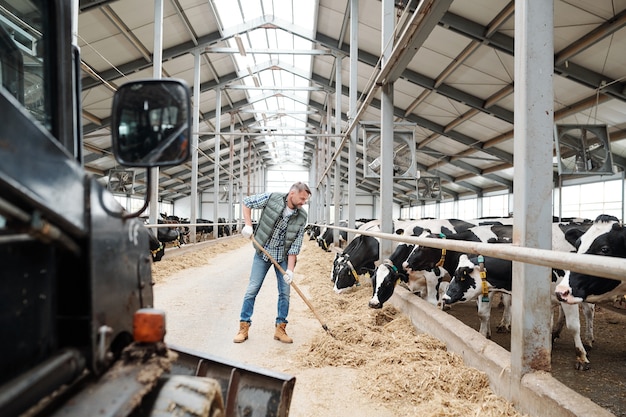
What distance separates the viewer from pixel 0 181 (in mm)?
775

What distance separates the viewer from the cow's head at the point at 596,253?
3912 mm

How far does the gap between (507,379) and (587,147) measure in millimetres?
8586

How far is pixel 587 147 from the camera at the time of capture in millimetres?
9305

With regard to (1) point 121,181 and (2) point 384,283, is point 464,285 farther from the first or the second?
(1) point 121,181

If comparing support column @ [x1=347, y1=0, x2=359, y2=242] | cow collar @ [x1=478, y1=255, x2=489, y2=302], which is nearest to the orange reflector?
cow collar @ [x1=478, y1=255, x2=489, y2=302]

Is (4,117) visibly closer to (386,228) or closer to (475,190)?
(386,228)

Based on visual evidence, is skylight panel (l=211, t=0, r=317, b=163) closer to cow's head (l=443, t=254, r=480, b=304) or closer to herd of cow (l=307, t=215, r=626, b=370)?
herd of cow (l=307, t=215, r=626, b=370)

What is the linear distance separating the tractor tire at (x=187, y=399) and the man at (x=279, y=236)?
10.1 ft

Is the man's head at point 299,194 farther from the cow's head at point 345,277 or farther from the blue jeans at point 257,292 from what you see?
the cow's head at point 345,277

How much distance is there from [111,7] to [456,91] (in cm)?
999

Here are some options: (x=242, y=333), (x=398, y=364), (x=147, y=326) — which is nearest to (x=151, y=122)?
(x=147, y=326)

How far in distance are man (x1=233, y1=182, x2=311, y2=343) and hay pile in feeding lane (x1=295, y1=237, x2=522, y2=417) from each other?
2.06 ft

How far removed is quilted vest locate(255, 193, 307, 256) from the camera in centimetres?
445

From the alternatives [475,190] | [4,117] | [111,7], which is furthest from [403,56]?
[475,190]
